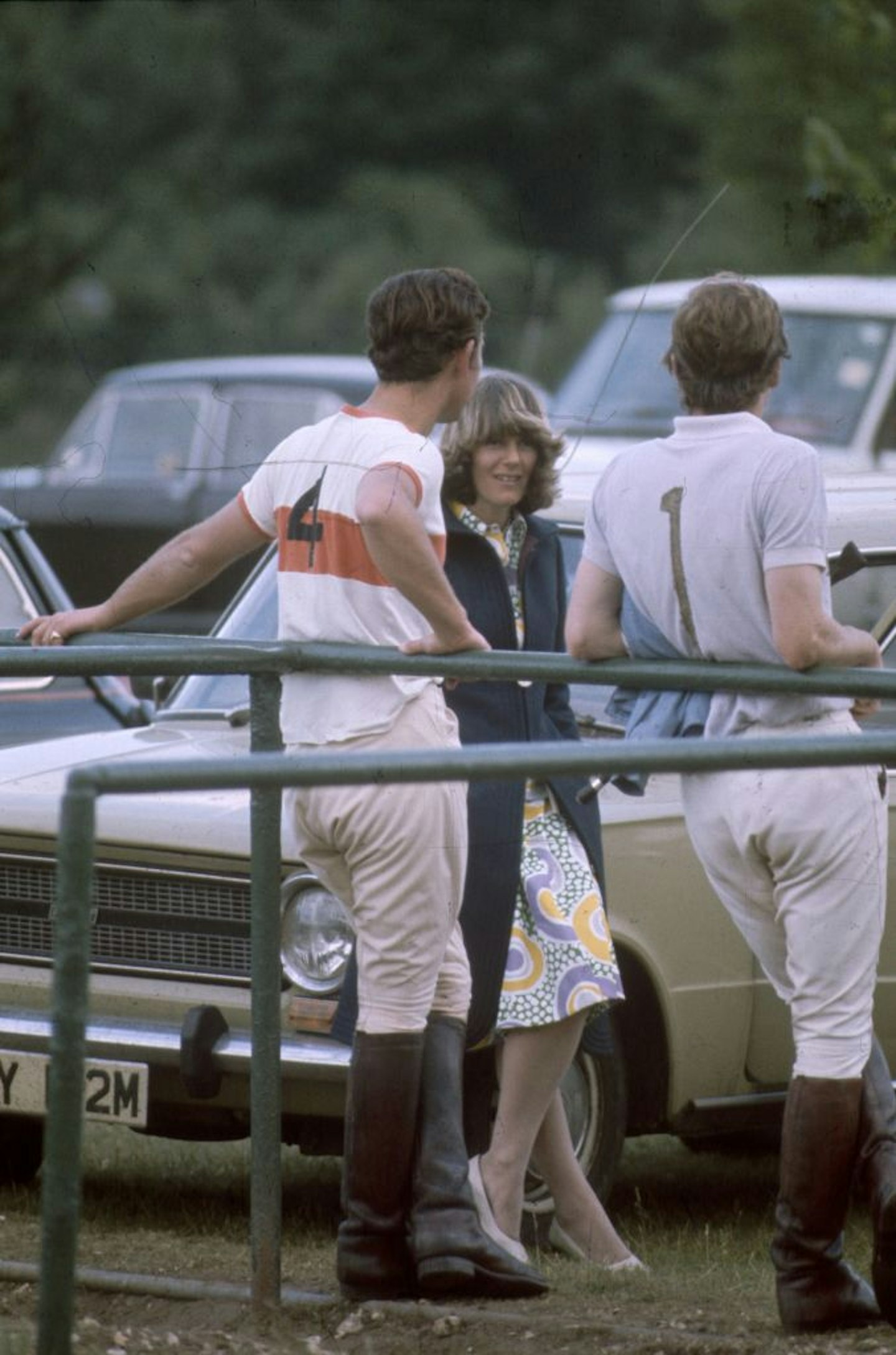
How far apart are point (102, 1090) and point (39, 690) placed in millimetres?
2607

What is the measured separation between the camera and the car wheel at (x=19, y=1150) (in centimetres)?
616

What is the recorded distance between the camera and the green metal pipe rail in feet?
10.8

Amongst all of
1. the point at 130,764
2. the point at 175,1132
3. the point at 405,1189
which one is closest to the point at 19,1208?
the point at 175,1132

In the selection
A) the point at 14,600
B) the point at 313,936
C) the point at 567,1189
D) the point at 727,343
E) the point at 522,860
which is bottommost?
the point at 567,1189

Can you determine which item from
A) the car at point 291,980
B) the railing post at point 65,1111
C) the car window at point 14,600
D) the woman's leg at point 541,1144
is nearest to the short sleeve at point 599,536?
the woman's leg at point 541,1144

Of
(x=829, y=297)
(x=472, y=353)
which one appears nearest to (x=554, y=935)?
(x=472, y=353)

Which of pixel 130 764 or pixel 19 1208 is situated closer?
pixel 130 764

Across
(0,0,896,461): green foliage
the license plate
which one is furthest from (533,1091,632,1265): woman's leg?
(0,0,896,461): green foliage

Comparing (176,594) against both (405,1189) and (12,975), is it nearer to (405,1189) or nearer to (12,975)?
(405,1189)

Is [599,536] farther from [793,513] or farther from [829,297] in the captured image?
[829,297]

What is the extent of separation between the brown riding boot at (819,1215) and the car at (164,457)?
8749mm

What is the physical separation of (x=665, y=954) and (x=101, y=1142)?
1.91 meters

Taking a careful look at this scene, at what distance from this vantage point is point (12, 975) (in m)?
5.81

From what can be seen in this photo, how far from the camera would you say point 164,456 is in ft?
51.5
